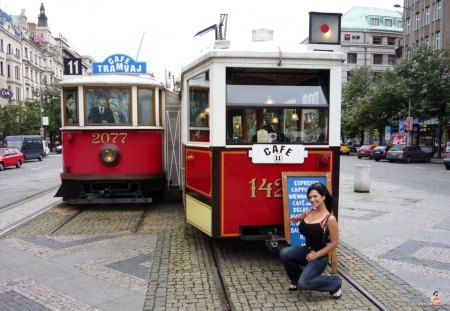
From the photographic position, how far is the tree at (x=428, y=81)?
108 ft

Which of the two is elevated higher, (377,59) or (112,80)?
(377,59)

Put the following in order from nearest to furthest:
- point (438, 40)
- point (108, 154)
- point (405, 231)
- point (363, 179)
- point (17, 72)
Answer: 1. point (405, 231)
2. point (108, 154)
3. point (363, 179)
4. point (438, 40)
5. point (17, 72)

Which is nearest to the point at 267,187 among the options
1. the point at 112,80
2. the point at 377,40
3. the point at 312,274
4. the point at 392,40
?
the point at 312,274

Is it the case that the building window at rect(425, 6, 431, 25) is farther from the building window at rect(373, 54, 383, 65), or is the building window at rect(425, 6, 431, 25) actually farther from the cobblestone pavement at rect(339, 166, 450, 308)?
the cobblestone pavement at rect(339, 166, 450, 308)

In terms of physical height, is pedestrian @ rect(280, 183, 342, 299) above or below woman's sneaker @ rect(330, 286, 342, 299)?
above

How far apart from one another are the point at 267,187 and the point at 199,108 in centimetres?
152

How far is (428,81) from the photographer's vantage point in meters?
32.9

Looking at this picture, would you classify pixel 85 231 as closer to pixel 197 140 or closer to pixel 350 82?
pixel 197 140

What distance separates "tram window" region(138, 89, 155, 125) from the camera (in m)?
9.74

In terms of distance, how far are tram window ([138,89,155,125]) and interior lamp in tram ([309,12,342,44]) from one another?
16.5 ft

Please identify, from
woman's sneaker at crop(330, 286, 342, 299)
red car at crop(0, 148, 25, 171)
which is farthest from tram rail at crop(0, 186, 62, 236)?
red car at crop(0, 148, 25, 171)

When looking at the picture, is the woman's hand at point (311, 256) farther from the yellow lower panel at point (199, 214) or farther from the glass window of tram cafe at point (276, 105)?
the glass window of tram cafe at point (276, 105)

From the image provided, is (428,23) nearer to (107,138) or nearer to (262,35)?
(107,138)

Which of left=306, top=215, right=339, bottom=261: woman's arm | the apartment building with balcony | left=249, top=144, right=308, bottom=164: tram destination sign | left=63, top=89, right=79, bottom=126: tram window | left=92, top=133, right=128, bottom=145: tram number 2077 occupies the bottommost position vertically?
left=306, top=215, right=339, bottom=261: woman's arm
